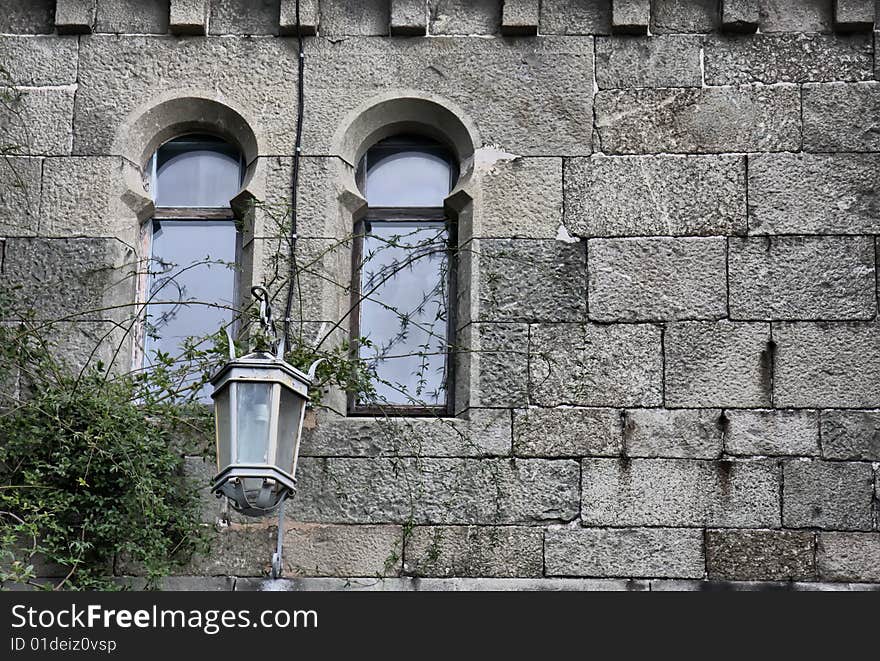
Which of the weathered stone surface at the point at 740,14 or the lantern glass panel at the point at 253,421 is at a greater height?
the weathered stone surface at the point at 740,14

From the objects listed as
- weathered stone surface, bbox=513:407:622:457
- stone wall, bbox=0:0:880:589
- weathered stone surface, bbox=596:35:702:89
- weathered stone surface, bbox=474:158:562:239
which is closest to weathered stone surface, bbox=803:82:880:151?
stone wall, bbox=0:0:880:589

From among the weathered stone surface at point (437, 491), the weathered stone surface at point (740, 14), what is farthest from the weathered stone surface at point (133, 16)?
the weathered stone surface at point (740, 14)

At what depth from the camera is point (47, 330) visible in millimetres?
7680

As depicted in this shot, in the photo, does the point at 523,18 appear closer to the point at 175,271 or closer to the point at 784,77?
the point at 784,77

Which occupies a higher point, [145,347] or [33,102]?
[33,102]

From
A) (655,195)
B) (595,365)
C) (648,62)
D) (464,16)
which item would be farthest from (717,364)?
(464,16)

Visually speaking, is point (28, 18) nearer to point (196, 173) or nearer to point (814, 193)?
point (196, 173)

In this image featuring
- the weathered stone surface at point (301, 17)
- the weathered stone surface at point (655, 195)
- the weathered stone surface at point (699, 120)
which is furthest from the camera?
the weathered stone surface at point (301, 17)

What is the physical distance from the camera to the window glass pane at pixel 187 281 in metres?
7.88

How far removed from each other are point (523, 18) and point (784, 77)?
46.1 inches

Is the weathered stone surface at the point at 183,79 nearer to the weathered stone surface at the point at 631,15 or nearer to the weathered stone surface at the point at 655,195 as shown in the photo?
the weathered stone surface at the point at 655,195

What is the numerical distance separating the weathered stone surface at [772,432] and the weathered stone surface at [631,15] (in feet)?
5.83

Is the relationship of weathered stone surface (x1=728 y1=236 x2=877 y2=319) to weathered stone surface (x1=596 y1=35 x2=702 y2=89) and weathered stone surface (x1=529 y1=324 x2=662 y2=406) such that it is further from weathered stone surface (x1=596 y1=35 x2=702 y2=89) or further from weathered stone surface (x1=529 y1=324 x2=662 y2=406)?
weathered stone surface (x1=596 y1=35 x2=702 y2=89)

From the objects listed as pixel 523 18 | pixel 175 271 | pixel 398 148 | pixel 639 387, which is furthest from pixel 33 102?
pixel 639 387
